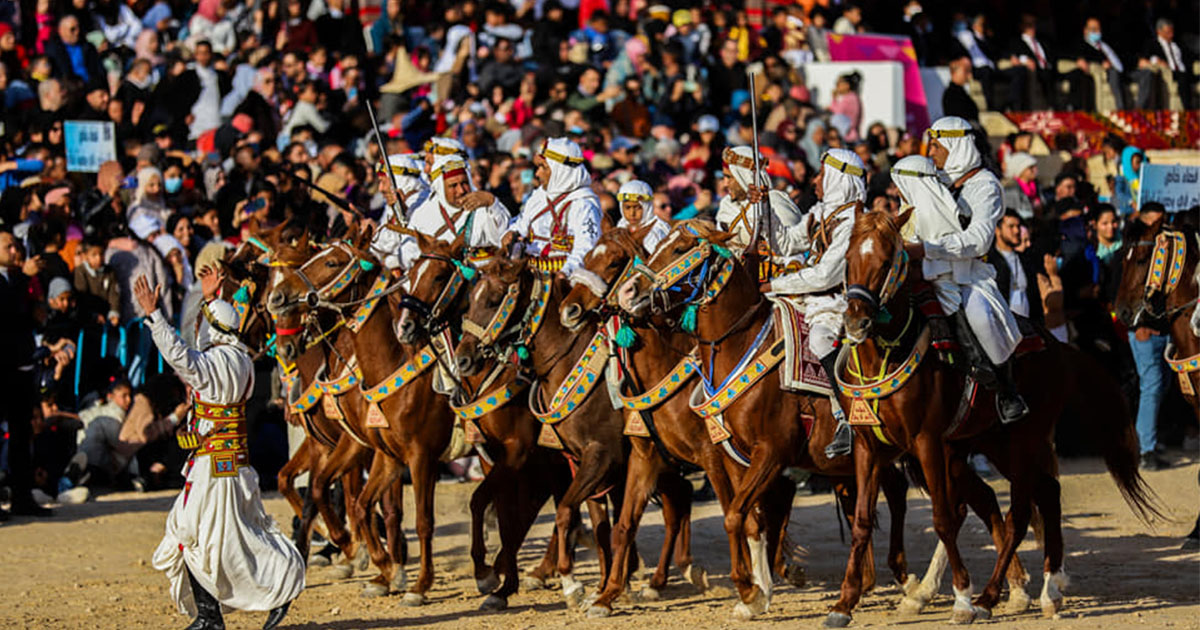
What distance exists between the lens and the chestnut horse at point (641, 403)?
11500 millimetres

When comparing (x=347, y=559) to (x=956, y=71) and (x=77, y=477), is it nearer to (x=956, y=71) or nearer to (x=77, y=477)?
(x=77, y=477)

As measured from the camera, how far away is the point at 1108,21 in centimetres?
3238

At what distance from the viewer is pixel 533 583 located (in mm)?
12844

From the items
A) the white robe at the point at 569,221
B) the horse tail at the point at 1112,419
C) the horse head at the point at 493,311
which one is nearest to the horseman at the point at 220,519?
the horse head at the point at 493,311

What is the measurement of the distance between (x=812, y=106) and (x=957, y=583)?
1552 cm

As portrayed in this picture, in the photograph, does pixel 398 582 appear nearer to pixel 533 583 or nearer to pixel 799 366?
pixel 533 583

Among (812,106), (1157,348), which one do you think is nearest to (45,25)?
(812,106)

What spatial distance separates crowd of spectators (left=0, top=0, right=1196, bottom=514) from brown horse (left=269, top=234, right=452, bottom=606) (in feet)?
3.94

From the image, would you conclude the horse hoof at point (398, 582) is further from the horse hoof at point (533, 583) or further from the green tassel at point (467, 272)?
the green tassel at point (467, 272)

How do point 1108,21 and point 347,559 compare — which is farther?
point 1108,21

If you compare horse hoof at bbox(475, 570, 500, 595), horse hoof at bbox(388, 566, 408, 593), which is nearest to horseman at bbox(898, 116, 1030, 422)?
horse hoof at bbox(475, 570, 500, 595)

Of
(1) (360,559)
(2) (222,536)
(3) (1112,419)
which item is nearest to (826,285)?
(3) (1112,419)

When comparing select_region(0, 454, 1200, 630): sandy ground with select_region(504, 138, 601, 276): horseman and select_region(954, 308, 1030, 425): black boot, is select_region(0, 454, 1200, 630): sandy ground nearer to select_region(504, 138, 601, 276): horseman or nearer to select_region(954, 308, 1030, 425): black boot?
select_region(954, 308, 1030, 425): black boot

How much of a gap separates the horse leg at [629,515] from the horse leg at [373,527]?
174 cm
